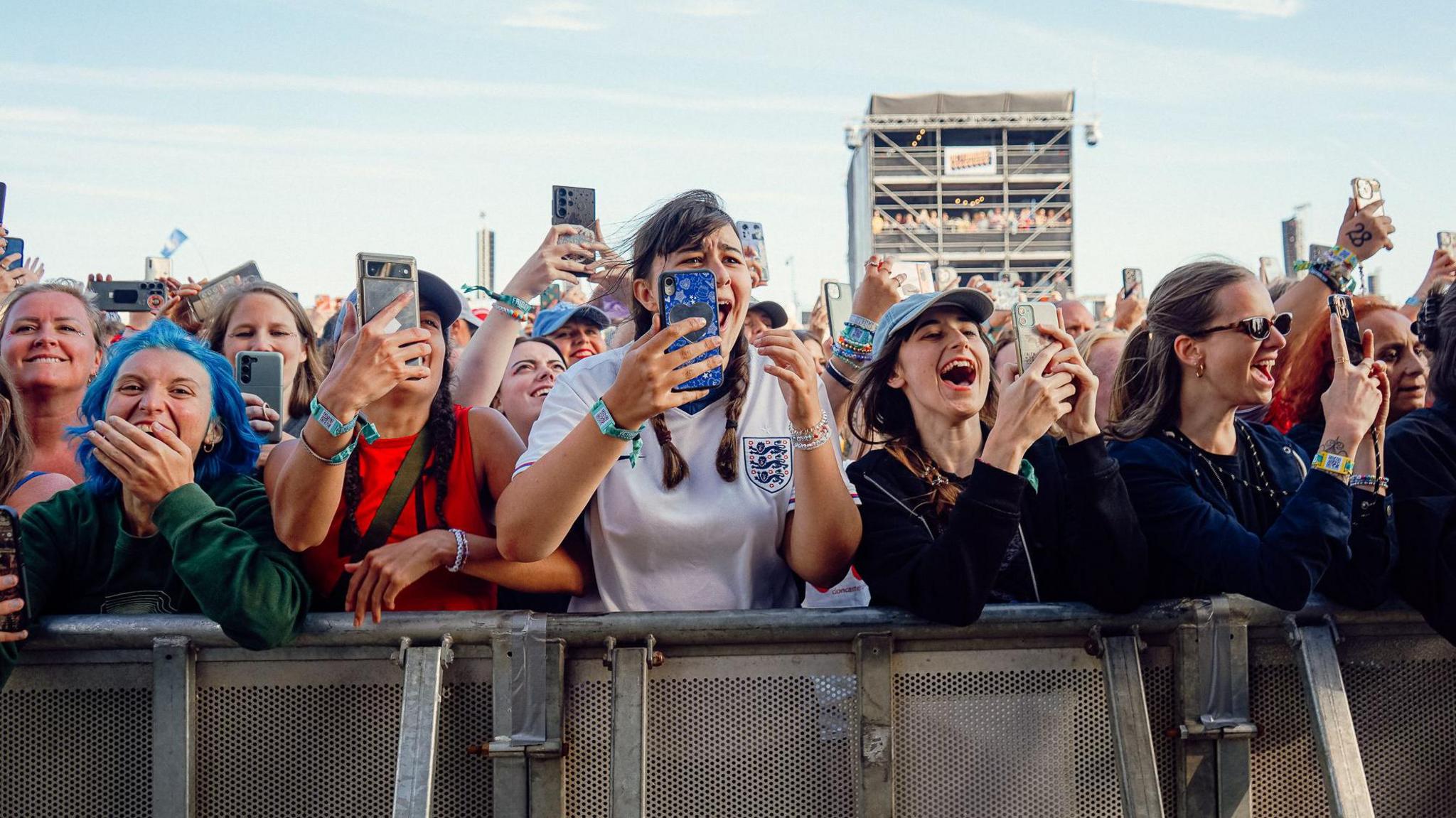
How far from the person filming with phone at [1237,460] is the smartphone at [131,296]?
4200 millimetres

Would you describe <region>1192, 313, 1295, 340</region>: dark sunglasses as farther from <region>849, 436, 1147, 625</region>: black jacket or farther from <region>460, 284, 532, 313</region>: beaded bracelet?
<region>460, 284, 532, 313</region>: beaded bracelet

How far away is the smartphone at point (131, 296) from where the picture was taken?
17.1 feet

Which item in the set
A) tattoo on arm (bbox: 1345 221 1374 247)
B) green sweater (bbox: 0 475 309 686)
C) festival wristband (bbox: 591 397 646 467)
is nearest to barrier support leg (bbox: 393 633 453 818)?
green sweater (bbox: 0 475 309 686)

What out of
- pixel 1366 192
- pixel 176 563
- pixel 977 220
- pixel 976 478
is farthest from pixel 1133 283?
pixel 977 220

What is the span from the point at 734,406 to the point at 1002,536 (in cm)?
72

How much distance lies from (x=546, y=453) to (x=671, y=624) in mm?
469

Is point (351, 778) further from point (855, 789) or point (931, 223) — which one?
point (931, 223)

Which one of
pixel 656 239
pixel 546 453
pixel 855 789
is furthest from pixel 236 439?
pixel 855 789

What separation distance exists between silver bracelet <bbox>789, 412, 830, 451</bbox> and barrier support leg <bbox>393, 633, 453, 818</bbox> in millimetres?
848

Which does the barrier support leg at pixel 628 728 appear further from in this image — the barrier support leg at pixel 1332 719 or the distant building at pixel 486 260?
the distant building at pixel 486 260

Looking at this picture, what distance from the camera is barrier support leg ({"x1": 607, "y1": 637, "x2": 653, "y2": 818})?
2.32 m

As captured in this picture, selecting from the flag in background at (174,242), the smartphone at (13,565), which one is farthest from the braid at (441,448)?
the flag in background at (174,242)

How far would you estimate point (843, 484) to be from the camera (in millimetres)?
2609

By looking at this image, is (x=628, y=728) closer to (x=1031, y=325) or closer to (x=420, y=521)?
(x=420, y=521)
